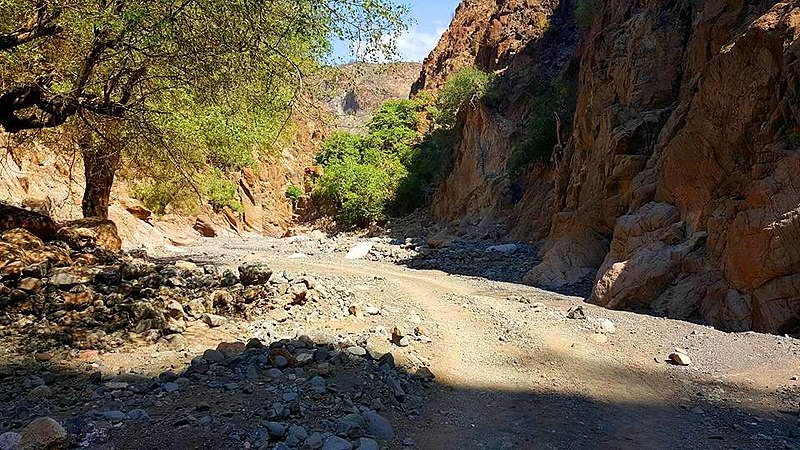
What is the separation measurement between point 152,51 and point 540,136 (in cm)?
2033

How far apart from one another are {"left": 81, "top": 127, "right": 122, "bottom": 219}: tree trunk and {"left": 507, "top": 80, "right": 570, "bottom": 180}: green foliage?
16.6m

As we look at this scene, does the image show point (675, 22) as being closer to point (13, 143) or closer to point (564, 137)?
point (564, 137)

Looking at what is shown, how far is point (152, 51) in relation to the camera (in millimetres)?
6195

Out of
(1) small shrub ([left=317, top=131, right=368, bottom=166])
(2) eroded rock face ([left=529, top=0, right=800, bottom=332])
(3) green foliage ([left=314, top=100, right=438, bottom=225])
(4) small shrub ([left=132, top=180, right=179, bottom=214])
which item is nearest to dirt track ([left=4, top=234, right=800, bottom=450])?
(2) eroded rock face ([left=529, top=0, right=800, bottom=332])

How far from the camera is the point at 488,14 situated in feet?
145

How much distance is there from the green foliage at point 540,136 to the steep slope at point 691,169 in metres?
6.19

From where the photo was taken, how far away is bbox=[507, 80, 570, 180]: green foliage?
23.9 meters

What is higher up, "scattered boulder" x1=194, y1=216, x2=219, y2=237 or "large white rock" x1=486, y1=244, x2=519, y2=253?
"large white rock" x1=486, y1=244, x2=519, y2=253

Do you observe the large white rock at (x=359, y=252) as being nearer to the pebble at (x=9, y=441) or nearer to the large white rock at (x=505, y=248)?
the large white rock at (x=505, y=248)

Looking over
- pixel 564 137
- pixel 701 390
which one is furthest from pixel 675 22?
pixel 701 390

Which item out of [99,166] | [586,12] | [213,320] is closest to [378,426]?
[213,320]

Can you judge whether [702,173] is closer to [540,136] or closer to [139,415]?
[139,415]

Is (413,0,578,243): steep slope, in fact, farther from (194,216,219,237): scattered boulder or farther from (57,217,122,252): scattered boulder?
(57,217,122,252): scattered boulder

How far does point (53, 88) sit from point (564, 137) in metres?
18.5
